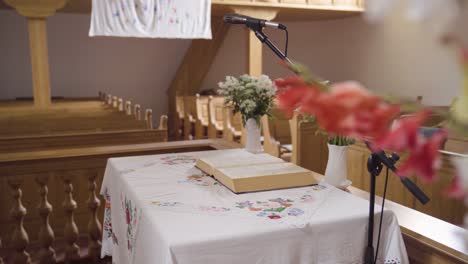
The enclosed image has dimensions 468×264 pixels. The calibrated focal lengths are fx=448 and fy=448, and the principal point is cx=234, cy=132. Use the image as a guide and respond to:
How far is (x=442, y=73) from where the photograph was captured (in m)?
8.41

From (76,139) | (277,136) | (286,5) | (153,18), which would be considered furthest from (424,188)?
(286,5)

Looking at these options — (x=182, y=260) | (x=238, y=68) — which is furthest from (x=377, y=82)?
(x=182, y=260)

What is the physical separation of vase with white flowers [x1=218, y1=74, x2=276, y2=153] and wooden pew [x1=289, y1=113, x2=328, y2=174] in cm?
274

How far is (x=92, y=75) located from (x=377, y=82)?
261 inches

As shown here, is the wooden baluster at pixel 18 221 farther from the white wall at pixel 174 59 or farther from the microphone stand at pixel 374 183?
the white wall at pixel 174 59

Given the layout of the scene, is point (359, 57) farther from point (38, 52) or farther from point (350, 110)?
point (350, 110)

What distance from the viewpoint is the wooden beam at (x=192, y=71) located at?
10214 mm

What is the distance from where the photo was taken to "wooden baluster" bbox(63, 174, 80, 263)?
9.32 ft

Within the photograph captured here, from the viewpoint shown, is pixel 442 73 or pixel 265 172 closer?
pixel 265 172

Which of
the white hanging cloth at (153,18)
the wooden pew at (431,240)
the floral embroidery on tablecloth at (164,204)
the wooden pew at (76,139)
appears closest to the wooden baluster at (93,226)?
the floral embroidery on tablecloth at (164,204)

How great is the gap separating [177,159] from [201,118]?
6.53 meters

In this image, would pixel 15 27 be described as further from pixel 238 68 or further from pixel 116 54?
pixel 238 68

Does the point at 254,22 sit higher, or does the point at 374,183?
the point at 254,22

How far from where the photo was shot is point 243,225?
1.45 m
